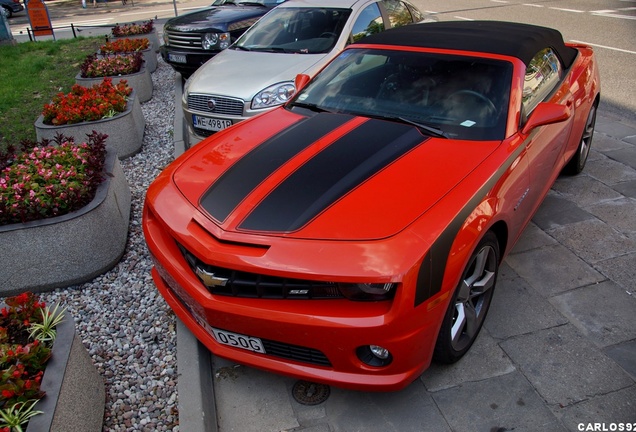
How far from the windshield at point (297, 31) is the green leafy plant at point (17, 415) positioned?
4775 millimetres

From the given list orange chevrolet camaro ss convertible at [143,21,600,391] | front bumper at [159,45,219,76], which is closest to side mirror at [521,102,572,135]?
orange chevrolet camaro ss convertible at [143,21,600,391]

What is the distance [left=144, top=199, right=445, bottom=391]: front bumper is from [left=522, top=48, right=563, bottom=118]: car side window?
5.66 ft

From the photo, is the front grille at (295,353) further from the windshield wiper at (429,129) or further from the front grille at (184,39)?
the front grille at (184,39)

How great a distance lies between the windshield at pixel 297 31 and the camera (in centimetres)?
593

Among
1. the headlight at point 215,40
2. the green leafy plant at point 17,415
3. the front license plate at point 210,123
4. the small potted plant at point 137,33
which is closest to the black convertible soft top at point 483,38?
the front license plate at point 210,123

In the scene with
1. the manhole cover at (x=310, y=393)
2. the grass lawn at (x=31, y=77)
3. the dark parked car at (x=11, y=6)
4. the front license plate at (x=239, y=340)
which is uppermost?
the front license plate at (x=239, y=340)

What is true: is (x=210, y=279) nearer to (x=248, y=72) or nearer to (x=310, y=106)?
(x=310, y=106)

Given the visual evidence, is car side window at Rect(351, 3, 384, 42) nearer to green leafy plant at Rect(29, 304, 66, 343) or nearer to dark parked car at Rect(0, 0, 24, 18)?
green leafy plant at Rect(29, 304, 66, 343)

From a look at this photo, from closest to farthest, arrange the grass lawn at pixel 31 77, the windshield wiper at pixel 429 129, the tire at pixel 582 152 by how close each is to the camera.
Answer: the windshield wiper at pixel 429 129, the tire at pixel 582 152, the grass lawn at pixel 31 77

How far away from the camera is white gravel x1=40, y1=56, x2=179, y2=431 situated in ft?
8.45

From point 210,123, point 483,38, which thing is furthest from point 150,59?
point 483,38

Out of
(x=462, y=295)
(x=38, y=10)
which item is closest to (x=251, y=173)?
(x=462, y=295)

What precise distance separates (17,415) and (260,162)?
1642 millimetres

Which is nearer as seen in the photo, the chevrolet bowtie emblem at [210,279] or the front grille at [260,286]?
the front grille at [260,286]
